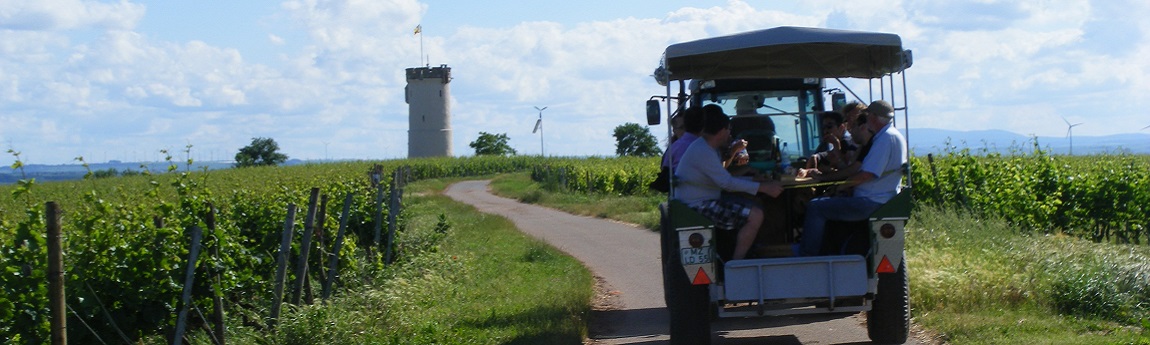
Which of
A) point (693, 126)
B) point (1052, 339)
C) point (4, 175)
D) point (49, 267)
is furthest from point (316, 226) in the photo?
point (1052, 339)

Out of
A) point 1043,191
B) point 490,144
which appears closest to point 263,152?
point 490,144

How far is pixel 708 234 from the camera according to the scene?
27.1ft

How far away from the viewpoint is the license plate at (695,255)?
8.26m

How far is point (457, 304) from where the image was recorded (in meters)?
12.4

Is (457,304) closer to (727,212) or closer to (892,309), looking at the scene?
(727,212)

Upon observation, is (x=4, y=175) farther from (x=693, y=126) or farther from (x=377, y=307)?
(x=693, y=126)

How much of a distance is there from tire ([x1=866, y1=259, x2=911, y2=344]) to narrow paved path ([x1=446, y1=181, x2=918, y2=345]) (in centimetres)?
50

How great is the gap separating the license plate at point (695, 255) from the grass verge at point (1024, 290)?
2280 mm

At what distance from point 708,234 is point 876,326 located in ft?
5.80

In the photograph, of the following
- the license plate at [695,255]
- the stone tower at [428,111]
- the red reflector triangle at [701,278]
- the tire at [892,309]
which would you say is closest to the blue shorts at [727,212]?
the license plate at [695,255]

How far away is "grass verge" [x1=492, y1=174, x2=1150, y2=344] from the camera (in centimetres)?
925

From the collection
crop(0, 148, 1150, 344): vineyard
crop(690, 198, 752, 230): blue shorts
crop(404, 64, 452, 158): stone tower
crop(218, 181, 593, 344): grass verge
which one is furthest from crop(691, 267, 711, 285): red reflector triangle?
crop(404, 64, 452, 158): stone tower

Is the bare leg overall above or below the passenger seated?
below

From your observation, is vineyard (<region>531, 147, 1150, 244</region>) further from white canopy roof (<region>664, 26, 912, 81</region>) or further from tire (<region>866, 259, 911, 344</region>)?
tire (<region>866, 259, 911, 344</region>)
